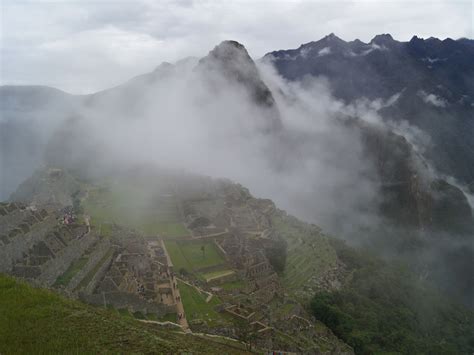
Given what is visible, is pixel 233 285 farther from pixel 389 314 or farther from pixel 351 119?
pixel 351 119

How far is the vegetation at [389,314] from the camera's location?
36219mm

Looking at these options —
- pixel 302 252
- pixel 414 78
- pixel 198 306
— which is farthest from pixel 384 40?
pixel 198 306

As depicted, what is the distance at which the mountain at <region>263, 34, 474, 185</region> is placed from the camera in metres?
104

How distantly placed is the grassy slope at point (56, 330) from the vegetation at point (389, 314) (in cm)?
2448

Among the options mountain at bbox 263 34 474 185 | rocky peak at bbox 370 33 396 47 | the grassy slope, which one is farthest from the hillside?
rocky peak at bbox 370 33 396 47

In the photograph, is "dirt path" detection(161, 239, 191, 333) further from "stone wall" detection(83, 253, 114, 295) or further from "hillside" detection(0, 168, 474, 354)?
"stone wall" detection(83, 253, 114, 295)

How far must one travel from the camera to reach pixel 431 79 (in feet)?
379

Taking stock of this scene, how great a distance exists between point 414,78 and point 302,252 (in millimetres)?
88334

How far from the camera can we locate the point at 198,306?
92.0 ft

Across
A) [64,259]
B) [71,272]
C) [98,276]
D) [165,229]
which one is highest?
[64,259]

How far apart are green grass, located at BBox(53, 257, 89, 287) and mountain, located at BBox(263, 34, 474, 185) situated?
92.3 m

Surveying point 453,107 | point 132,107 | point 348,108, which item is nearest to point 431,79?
point 453,107

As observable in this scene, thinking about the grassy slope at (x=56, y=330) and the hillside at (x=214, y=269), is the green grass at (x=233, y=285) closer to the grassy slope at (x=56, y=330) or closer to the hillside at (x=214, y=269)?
the hillside at (x=214, y=269)

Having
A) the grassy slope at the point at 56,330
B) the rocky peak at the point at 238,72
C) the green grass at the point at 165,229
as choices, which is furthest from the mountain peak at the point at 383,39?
the grassy slope at the point at 56,330
